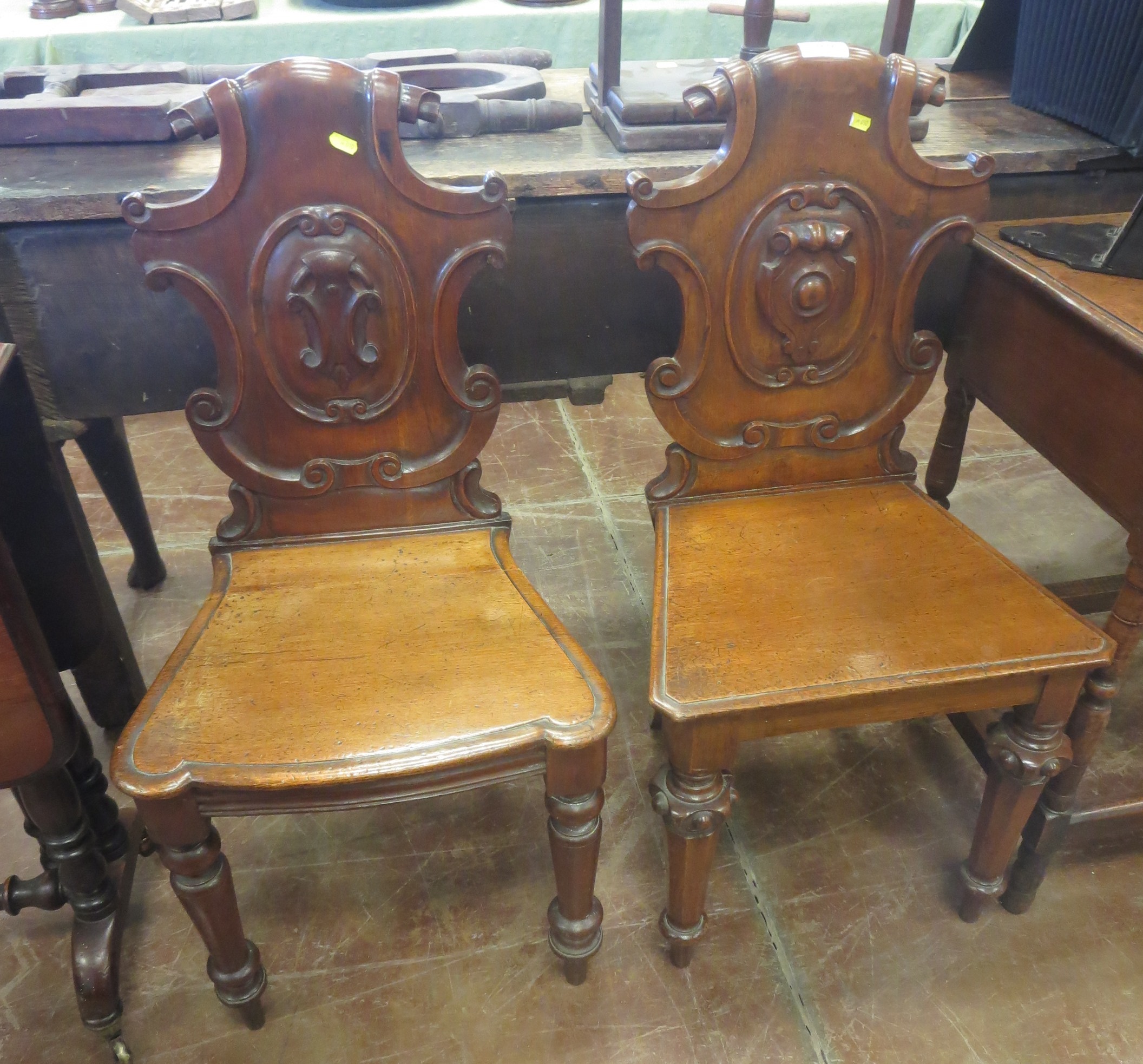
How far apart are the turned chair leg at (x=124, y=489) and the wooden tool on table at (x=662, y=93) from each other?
116 centimetres

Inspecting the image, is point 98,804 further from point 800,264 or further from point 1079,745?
point 1079,745

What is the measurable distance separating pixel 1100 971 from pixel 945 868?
0.86 ft

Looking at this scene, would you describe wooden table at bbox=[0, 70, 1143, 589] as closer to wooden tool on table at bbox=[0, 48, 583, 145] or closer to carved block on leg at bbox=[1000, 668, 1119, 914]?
wooden tool on table at bbox=[0, 48, 583, 145]

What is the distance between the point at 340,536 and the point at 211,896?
56 cm

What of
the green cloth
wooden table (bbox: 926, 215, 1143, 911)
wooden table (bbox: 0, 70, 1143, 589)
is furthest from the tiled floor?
the green cloth

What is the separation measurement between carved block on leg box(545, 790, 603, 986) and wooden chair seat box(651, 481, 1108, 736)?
199 millimetres

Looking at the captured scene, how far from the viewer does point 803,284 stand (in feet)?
4.44

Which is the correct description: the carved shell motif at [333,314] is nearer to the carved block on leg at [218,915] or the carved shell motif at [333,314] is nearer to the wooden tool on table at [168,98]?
the wooden tool on table at [168,98]

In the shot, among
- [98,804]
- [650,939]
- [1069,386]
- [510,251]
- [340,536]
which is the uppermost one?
[510,251]

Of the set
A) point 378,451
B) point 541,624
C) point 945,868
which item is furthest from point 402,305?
point 945,868

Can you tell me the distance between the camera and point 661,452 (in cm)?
286

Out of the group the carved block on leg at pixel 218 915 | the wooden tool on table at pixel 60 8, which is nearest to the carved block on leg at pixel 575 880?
the carved block on leg at pixel 218 915

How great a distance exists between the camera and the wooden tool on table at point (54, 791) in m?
1.09

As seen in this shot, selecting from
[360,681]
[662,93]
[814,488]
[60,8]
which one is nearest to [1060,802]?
[814,488]
